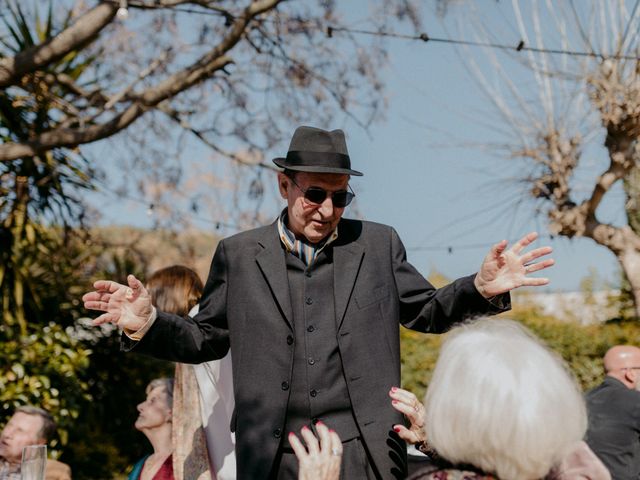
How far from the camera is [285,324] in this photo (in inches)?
111

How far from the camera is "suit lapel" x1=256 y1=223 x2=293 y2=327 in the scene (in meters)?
2.83

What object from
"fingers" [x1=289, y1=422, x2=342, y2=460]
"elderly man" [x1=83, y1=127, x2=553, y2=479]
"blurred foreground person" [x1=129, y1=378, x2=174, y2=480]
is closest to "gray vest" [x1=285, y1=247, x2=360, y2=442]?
"elderly man" [x1=83, y1=127, x2=553, y2=479]

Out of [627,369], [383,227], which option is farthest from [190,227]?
[383,227]

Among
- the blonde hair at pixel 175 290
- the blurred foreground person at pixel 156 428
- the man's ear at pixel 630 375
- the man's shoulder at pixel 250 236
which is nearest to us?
the man's shoulder at pixel 250 236

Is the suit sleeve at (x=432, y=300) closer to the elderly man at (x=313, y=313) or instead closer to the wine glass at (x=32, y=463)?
the elderly man at (x=313, y=313)

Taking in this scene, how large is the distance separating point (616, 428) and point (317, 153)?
11.1 ft

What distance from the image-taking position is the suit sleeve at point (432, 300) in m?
2.68

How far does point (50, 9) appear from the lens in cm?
754

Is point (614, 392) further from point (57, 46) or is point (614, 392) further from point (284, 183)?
point (57, 46)

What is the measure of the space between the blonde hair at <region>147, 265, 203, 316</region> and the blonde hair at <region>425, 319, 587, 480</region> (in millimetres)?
2144

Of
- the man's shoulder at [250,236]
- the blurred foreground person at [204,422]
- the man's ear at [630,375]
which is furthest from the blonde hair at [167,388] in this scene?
the man's ear at [630,375]

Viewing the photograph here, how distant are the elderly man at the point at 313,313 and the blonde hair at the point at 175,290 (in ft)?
2.56

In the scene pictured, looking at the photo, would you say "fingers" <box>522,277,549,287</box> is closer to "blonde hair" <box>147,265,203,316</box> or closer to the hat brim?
the hat brim

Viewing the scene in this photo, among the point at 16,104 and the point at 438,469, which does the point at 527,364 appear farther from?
the point at 16,104
